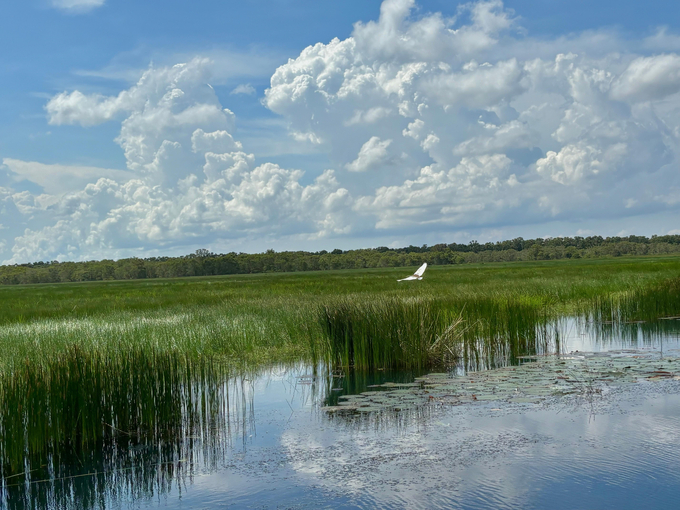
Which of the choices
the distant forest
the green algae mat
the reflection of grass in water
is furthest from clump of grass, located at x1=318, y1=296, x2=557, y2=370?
the distant forest

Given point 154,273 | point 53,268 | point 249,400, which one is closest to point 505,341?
point 249,400

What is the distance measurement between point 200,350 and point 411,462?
7.78 metres

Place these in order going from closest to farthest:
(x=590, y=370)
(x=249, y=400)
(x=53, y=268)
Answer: (x=249, y=400)
(x=590, y=370)
(x=53, y=268)

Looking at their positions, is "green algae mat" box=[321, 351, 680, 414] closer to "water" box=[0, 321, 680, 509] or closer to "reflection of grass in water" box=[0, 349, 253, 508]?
"water" box=[0, 321, 680, 509]

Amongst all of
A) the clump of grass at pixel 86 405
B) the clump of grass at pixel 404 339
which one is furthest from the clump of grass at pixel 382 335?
the clump of grass at pixel 86 405

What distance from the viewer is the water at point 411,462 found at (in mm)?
5500

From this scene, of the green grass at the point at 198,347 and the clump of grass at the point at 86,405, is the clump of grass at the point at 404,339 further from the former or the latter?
the clump of grass at the point at 86,405

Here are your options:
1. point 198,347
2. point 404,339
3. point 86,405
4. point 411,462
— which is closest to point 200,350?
point 198,347

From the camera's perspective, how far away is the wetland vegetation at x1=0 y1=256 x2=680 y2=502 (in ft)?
22.3

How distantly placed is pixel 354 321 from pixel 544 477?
20.9 feet

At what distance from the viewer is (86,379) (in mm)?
7141

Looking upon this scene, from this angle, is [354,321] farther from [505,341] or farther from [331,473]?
[331,473]

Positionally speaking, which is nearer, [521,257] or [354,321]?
[354,321]

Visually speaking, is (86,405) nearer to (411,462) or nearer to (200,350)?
(411,462)
